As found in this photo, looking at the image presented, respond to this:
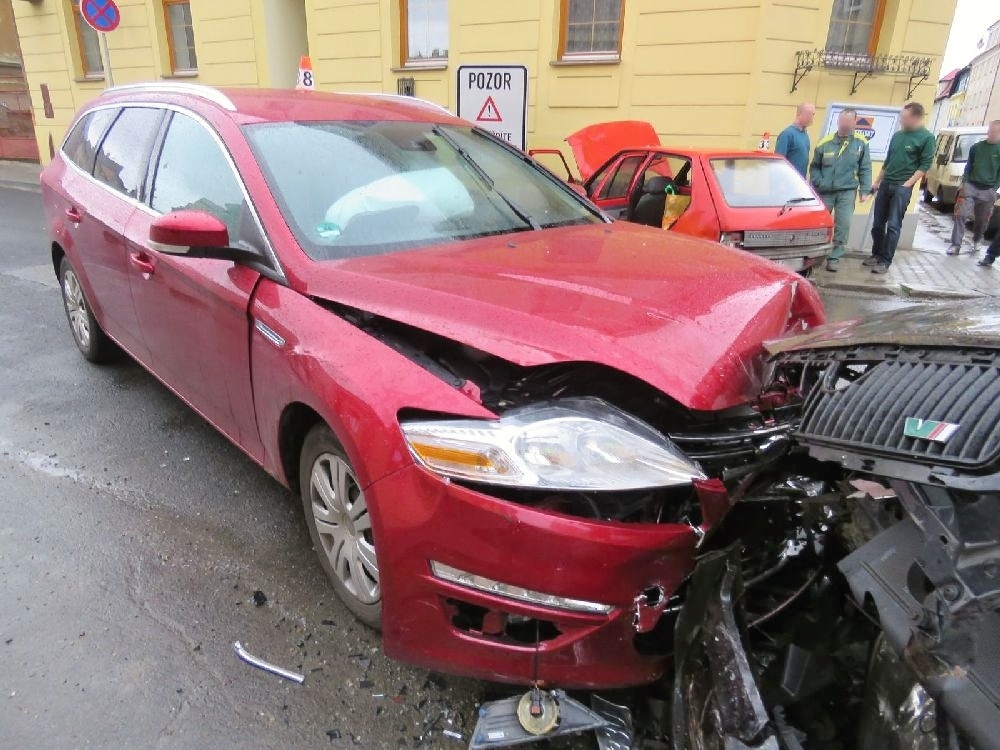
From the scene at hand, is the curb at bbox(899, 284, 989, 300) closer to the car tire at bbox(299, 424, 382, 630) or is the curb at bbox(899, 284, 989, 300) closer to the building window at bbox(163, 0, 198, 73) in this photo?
the car tire at bbox(299, 424, 382, 630)

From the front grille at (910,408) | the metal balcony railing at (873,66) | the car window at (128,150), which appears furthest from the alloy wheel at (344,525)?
the metal balcony railing at (873,66)

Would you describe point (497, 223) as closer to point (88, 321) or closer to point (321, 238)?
point (321, 238)

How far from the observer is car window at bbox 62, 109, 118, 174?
13.5 feet

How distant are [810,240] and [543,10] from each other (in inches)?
220

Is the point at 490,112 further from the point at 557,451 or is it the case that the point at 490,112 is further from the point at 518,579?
the point at 518,579

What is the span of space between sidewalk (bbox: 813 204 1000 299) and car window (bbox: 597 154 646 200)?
8.70 feet

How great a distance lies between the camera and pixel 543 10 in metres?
9.88

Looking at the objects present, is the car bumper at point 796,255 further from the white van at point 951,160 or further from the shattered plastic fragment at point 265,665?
the white van at point 951,160

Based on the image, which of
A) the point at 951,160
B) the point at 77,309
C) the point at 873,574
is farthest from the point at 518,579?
the point at 951,160

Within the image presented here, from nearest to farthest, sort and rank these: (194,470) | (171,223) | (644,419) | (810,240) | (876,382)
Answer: (876,382)
(644,419)
(171,223)
(194,470)
(810,240)

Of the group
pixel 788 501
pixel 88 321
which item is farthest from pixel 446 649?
pixel 88 321

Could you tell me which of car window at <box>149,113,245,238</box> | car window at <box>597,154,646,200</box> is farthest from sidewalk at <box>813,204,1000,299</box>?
car window at <box>149,113,245,238</box>

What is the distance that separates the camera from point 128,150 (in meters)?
3.70

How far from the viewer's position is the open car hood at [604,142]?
818cm
